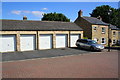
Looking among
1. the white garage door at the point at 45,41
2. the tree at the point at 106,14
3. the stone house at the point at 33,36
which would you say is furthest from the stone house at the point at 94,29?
the tree at the point at 106,14

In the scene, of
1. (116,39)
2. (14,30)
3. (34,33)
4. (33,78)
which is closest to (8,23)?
(14,30)

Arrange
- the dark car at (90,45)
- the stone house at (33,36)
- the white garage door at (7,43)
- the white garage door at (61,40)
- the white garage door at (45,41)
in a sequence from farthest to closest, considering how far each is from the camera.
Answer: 1. the white garage door at (61,40)
2. the white garage door at (45,41)
3. the dark car at (90,45)
4. the stone house at (33,36)
5. the white garage door at (7,43)

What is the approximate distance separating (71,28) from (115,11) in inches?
1606

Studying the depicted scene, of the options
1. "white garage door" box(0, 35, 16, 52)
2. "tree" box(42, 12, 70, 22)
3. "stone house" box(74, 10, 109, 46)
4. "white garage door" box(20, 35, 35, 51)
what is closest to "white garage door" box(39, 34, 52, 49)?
"white garage door" box(20, 35, 35, 51)

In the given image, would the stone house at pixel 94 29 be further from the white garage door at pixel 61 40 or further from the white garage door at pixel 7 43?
the white garage door at pixel 7 43

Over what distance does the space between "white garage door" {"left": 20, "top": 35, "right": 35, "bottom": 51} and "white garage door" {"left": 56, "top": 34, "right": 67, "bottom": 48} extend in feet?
15.4

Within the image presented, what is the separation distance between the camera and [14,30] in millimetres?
18719

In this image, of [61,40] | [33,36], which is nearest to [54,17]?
[61,40]

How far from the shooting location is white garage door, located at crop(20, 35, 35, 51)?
63.8 feet

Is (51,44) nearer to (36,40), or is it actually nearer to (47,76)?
(36,40)

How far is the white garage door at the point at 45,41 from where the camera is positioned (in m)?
21.0

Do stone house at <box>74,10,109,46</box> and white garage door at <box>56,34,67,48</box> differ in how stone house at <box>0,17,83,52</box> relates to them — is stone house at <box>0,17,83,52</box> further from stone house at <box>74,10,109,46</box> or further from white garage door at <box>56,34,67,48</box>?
stone house at <box>74,10,109,46</box>

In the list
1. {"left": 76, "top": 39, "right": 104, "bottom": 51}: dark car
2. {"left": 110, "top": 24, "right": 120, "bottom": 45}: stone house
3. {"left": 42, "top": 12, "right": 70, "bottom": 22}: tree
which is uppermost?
{"left": 42, "top": 12, "right": 70, "bottom": 22}: tree

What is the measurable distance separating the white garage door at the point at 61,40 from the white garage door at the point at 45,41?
57.7 inches
